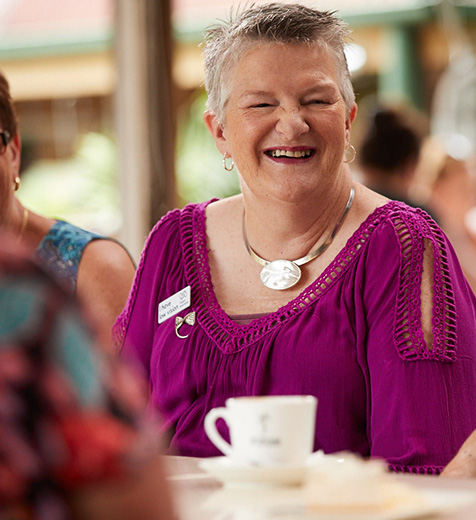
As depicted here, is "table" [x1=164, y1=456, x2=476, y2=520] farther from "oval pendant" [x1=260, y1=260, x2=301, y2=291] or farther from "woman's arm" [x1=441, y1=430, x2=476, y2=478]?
"oval pendant" [x1=260, y1=260, x2=301, y2=291]

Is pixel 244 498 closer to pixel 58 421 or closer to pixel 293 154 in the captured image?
pixel 58 421

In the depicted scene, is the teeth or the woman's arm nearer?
the woman's arm

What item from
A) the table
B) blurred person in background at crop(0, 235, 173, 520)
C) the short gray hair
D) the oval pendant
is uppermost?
the short gray hair

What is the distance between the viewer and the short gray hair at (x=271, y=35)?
1.90m

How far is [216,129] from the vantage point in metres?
2.11

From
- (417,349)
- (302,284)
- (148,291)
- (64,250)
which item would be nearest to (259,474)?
(417,349)

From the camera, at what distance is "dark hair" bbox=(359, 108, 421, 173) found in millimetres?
4098

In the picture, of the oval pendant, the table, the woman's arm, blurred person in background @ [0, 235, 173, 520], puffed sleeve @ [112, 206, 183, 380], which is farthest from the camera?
puffed sleeve @ [112, 206, 183, 380]

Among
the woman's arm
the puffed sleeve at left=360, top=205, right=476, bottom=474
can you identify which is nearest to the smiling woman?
the puffed sleeve at left=360, top=205, right=476, bottom=474

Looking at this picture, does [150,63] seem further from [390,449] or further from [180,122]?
[390,449]

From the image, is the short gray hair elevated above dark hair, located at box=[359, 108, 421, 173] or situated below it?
above

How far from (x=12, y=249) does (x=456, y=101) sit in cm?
627

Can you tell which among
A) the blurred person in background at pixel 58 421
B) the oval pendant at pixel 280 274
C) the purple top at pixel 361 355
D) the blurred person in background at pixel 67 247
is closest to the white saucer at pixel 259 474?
the blurred person in background at pixel 58 421

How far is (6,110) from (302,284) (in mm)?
913
